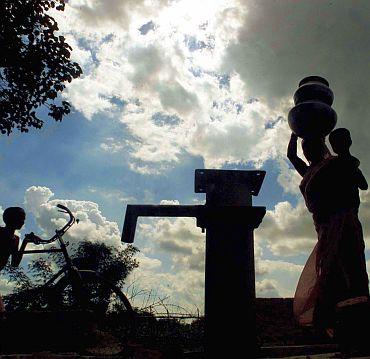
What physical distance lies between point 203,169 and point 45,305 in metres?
4.06

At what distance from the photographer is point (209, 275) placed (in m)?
2.13

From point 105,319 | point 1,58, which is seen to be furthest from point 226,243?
point 1,58

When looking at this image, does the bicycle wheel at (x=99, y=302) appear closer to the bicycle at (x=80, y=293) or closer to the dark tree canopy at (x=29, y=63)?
the bicycle at (x=80, y=293)

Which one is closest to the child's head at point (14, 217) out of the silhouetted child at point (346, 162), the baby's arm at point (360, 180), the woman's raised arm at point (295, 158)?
the woman's raised arm at point (295, 158)

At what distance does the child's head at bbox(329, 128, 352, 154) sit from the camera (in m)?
3.31

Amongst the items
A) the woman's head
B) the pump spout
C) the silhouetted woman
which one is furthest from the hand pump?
the woman's head

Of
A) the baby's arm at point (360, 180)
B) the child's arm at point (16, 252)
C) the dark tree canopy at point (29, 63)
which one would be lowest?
the child's arm at point (16, 252)

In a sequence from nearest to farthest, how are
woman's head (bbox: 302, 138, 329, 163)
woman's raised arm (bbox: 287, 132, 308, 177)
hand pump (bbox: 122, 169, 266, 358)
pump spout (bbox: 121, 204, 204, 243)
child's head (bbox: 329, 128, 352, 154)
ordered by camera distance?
hand pump (bbox: 122, 169, 266, 358) < pump spout (bbox: 121, 204, 204, 243) < child's head (bbox: 329, 128, 352, 154) < woman's head (bbox: 302, 138, 329, 163) < woman's raised arm (bbox: 287, 132, 308, 177)

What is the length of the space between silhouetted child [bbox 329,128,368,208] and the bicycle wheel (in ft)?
10.8

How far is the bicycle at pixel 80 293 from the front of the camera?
512 cm

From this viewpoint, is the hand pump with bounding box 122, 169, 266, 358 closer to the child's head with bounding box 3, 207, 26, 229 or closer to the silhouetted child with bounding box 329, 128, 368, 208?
the silhouetted child with bounding box 329, 128, 368, 208

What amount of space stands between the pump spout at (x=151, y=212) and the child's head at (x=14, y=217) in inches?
116

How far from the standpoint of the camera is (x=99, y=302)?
5277mm

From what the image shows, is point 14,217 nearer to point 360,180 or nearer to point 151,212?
point 151,212
